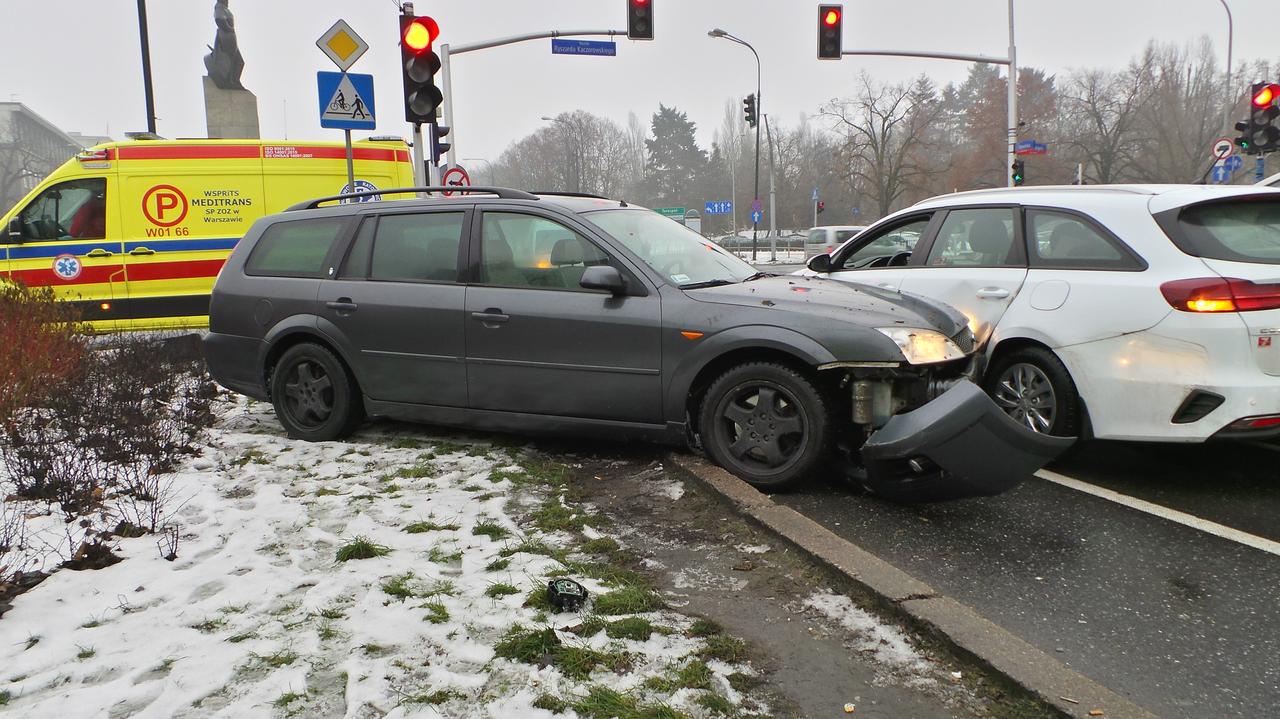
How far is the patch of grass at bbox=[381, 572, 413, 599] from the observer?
307 cm

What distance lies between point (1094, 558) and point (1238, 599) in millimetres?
538

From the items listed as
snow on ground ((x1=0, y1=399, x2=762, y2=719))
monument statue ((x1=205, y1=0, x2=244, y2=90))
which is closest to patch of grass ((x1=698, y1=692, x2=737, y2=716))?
snow on ground ((x1=0, y1=399, x2=762, y2=719))

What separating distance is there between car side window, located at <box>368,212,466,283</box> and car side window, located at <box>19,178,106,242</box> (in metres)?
6.79

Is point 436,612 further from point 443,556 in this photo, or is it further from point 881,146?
point 881,146

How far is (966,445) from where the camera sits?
361 centimetres

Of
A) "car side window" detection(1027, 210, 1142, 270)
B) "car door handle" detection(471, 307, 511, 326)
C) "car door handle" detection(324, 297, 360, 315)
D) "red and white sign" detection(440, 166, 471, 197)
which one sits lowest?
"car door handle" detection(471, 307, 511, 326)

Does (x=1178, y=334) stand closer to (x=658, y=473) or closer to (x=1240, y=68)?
(x=658, y=473)

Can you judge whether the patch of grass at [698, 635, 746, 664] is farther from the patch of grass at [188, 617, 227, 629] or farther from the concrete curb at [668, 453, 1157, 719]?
the patch of grass at [188, 617, 227, 629]

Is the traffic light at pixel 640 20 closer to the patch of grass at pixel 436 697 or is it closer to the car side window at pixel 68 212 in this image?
the car side window at pixel 68 212

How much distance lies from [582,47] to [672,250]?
47.5ft

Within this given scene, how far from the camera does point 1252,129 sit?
1438cm

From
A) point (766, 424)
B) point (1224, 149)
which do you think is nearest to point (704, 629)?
point (766, 424)

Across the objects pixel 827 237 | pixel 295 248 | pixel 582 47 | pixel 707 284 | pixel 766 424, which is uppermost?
pixel 582 47

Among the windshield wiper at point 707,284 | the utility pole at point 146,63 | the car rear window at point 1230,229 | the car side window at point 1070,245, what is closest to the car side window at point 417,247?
the windshield wiper at point 707,284
